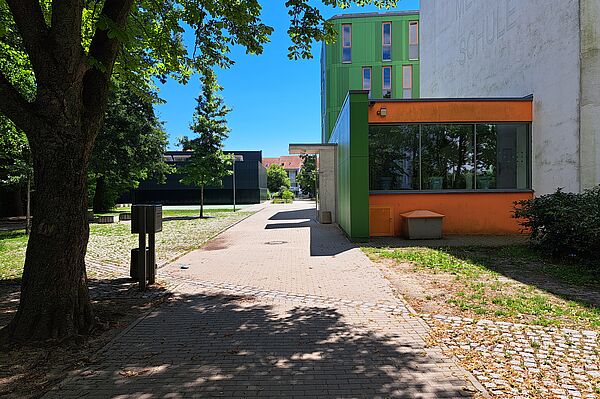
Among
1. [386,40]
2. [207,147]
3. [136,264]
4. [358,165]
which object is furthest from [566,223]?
[386,40]

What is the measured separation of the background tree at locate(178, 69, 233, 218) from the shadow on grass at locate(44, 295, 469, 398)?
2379cm

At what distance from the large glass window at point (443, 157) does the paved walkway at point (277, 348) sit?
709cm

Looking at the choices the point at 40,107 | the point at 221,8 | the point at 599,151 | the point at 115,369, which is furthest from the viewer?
the point at 599,151

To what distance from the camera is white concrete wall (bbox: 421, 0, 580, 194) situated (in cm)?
1256

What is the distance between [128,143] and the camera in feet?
97.2

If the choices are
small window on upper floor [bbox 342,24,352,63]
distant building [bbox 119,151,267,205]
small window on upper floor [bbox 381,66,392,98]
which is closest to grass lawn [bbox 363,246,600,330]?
small window on upper floor [bbox 381,66,392,98]

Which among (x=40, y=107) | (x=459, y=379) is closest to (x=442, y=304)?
(x=459, y=379)

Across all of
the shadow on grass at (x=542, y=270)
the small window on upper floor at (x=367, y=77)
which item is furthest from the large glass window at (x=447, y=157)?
the small window on upper floor at (x=367, y=77)

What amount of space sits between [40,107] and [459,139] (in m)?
12.9

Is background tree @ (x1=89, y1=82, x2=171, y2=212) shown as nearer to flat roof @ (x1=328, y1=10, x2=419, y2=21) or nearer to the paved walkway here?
flat roof @ (x1=328, y1=10, x2=419, y2=21)

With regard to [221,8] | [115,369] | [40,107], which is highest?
[221,8]

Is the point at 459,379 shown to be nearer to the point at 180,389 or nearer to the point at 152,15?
the point at 180,389

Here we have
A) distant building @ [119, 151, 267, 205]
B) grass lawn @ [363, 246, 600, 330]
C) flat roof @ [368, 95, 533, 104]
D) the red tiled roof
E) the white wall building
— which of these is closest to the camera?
grass lawn @ [363, 246, 600, 330]

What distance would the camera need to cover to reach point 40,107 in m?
4.62
